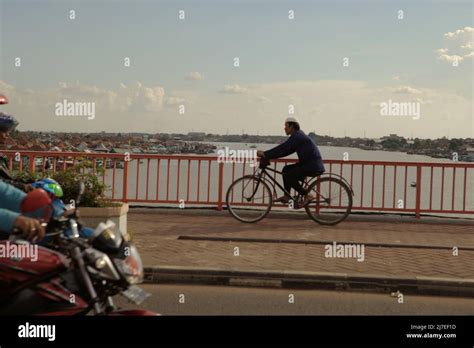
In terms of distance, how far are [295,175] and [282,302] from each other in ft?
16.7

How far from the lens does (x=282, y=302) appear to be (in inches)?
251

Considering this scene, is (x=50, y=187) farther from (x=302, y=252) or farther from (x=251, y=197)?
(x=251, y=197)

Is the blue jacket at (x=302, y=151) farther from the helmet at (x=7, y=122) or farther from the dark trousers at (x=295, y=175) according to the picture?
the helmet at (x=7, y=122)

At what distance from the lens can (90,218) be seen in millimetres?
8336

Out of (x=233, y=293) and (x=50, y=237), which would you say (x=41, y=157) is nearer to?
(x=233, y=293)

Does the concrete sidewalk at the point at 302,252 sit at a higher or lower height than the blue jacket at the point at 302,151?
lower

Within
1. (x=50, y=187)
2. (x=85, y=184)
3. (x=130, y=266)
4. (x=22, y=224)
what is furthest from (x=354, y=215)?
(x=22, y=224)

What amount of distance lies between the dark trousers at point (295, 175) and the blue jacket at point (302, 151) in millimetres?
79

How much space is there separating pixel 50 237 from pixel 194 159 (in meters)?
9.48

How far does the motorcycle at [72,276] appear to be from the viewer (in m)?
3.08

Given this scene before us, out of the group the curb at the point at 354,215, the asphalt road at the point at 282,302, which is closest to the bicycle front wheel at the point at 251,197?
the curb at the point at 354,215

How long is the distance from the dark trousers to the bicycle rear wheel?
19cm

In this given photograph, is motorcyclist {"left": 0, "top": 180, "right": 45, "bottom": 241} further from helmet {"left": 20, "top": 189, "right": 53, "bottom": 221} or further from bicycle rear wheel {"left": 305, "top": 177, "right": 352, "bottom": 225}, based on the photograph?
bicycle rear wheel {"left": 305, "top": 177, "right": 352, "bottom": 225}

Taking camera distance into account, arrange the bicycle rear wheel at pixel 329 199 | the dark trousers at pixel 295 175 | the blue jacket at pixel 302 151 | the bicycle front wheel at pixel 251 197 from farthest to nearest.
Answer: the bicycle front wheel at pixel 251 197 → the bicycle rear wheel at pixel 329 199 → the dark trousers at pixel 295 175 → the blue jacket at pixel 302 151
